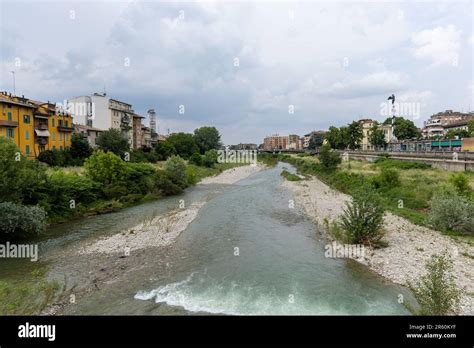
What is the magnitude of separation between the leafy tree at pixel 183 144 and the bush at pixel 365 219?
75560 mm

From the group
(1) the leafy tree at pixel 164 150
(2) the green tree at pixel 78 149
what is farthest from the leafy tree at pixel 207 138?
(2) the green tree at pixel 78 149

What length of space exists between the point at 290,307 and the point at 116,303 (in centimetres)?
709

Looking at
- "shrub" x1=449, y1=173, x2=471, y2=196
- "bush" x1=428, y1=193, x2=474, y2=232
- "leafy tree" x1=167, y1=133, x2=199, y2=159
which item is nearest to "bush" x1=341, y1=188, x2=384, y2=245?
"bush" x1=428, y1=193, x2=474, y2=232

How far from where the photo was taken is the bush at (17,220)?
59.5ft

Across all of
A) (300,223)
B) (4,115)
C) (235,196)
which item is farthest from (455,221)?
(4,115)

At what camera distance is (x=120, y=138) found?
60.6 metres

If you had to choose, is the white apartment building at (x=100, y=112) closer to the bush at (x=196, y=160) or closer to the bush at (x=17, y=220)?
the bush at (x=196, y=160)

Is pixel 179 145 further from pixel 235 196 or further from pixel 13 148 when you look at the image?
pixel 13 148

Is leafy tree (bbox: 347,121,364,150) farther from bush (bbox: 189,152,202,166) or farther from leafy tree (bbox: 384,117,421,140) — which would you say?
bush (bbox: 189,152,202,166)

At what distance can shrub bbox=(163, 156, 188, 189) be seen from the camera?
44.5 m

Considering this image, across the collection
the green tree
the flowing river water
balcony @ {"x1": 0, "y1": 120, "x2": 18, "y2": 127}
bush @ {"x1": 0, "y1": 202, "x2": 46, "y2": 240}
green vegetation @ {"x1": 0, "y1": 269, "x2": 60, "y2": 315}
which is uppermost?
balcony @ {"x1": 0, "y1": 120, "x2": 18, "y2": 127}

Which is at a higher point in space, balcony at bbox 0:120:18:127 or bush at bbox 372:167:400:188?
balcony at bbox 0:120:18:127

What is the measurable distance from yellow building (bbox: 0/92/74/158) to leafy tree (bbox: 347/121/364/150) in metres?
93.0

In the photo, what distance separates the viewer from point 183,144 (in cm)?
9412
